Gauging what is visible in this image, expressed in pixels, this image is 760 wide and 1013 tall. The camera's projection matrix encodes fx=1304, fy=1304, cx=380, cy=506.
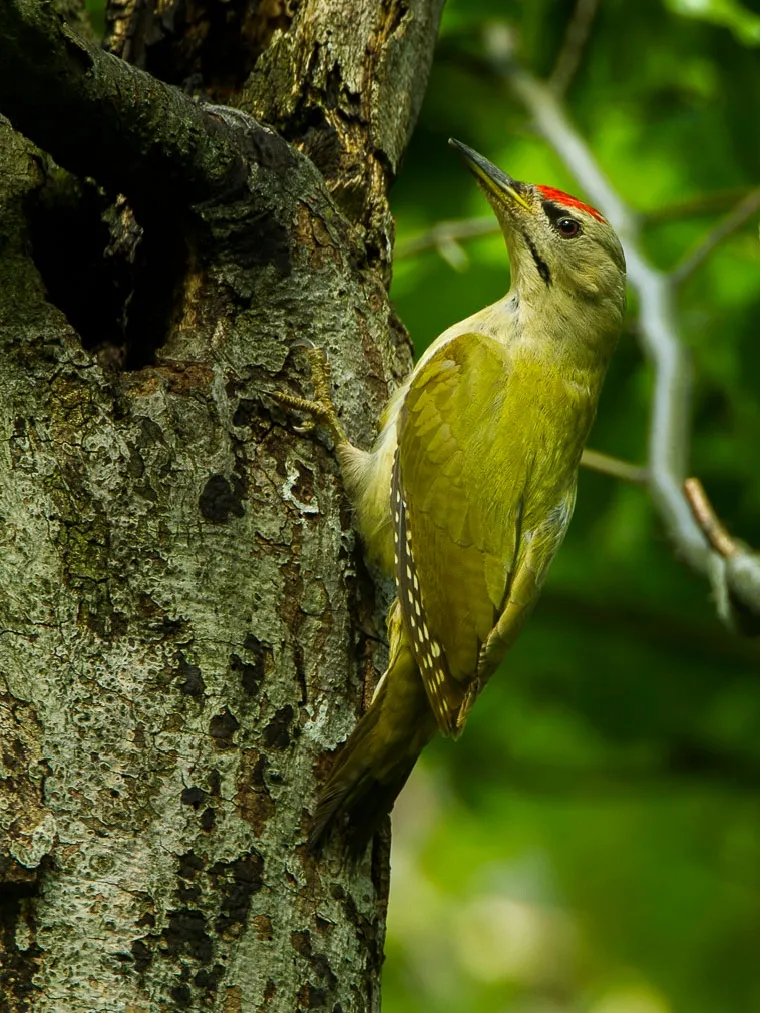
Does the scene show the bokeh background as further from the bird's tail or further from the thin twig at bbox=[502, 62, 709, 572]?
the bird's tail

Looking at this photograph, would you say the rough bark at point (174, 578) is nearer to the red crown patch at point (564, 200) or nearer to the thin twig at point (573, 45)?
the red crown patch at point (564, 200)

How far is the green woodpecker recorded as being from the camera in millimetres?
3357

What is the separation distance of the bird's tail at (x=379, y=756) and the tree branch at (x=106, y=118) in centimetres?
133

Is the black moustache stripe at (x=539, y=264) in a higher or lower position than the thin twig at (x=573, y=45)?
lower

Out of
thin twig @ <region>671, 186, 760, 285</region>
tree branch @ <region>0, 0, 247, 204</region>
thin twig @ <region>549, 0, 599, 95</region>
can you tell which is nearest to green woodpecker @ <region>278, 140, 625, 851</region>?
thin twig @ <region>671, 186, 760, 285</region>

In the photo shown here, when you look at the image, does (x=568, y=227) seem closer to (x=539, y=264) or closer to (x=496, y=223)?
(x=539, y=264)

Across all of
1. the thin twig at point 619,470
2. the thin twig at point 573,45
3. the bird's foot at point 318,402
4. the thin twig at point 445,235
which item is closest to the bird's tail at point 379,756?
the bird's foot at point 318,402

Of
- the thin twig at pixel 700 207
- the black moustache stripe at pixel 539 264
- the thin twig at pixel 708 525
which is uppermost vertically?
the thin twig at pixel 700 207

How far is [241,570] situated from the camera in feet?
9.93

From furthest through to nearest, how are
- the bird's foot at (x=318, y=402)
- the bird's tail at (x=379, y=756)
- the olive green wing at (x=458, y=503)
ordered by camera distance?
the olive green wing at (x=458, y=503) → the bird's foot at (x=318, y=402) → the bird's tail at (x=379, y=756)

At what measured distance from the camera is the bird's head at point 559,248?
4785mm

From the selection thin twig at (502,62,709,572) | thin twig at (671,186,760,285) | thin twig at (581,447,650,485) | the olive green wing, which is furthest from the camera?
thin twig at (671,186,760,285)

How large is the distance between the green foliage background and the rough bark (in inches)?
87.9

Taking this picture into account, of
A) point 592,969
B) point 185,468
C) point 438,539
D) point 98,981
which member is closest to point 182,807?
point 98,981
